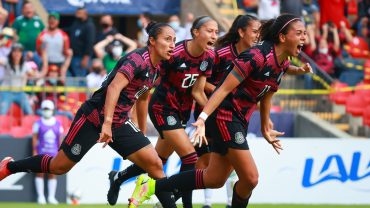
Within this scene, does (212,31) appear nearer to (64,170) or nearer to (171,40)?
(171,40)

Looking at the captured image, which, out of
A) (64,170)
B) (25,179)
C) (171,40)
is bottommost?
(25,179)

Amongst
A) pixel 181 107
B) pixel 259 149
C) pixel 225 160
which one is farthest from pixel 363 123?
pixel 225 160

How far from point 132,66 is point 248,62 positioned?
1.32m

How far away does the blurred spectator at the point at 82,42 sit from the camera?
20.6 m

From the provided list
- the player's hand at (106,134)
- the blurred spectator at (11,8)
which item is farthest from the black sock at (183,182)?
the blurred spectator at (11,8)

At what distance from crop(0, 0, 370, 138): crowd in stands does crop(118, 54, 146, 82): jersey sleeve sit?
6.88 meters

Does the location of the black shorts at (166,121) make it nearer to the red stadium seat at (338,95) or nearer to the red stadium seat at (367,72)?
the red stadium seat at (338,95)

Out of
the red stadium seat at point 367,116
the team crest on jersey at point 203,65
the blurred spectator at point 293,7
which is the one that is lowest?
the red stadium seat at point 367,116

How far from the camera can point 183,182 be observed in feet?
38.7

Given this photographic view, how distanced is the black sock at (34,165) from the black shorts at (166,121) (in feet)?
4.93

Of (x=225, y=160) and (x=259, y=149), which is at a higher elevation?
(x=225, y=160)

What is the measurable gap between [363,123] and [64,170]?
994 cm

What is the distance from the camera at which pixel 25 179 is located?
695 inches

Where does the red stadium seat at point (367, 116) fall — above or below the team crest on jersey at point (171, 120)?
below
